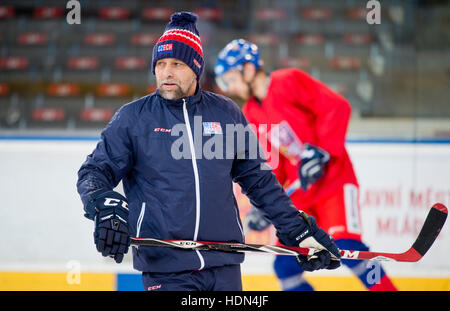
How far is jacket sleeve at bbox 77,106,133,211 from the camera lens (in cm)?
196

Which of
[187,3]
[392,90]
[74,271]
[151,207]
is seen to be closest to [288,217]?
[151,207]

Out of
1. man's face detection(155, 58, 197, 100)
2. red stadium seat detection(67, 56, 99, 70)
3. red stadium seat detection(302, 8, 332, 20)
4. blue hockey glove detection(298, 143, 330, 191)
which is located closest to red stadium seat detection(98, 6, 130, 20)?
red stadium seat detection(67, 56, 99, 70)

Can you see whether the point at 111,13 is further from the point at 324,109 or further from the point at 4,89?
the point at 324,109

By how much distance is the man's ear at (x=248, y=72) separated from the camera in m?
3.16

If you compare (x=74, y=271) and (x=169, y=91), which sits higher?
(x=169, y=91)

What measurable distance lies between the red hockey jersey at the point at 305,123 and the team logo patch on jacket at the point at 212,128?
105 centimetres

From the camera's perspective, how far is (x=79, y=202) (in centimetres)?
389

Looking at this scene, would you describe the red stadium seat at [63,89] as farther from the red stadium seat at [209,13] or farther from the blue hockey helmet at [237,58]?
the blue hockey helmet at [237,58]

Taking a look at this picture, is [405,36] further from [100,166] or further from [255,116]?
[100,166]

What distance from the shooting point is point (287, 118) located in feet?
10.2

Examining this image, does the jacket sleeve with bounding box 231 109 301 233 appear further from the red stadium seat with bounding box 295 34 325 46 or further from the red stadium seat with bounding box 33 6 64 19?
the red stadium seat with bounding box 33 6 64 19

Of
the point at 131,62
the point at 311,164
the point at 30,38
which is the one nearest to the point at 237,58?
the point at 311,164

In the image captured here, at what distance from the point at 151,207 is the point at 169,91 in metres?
0.37
